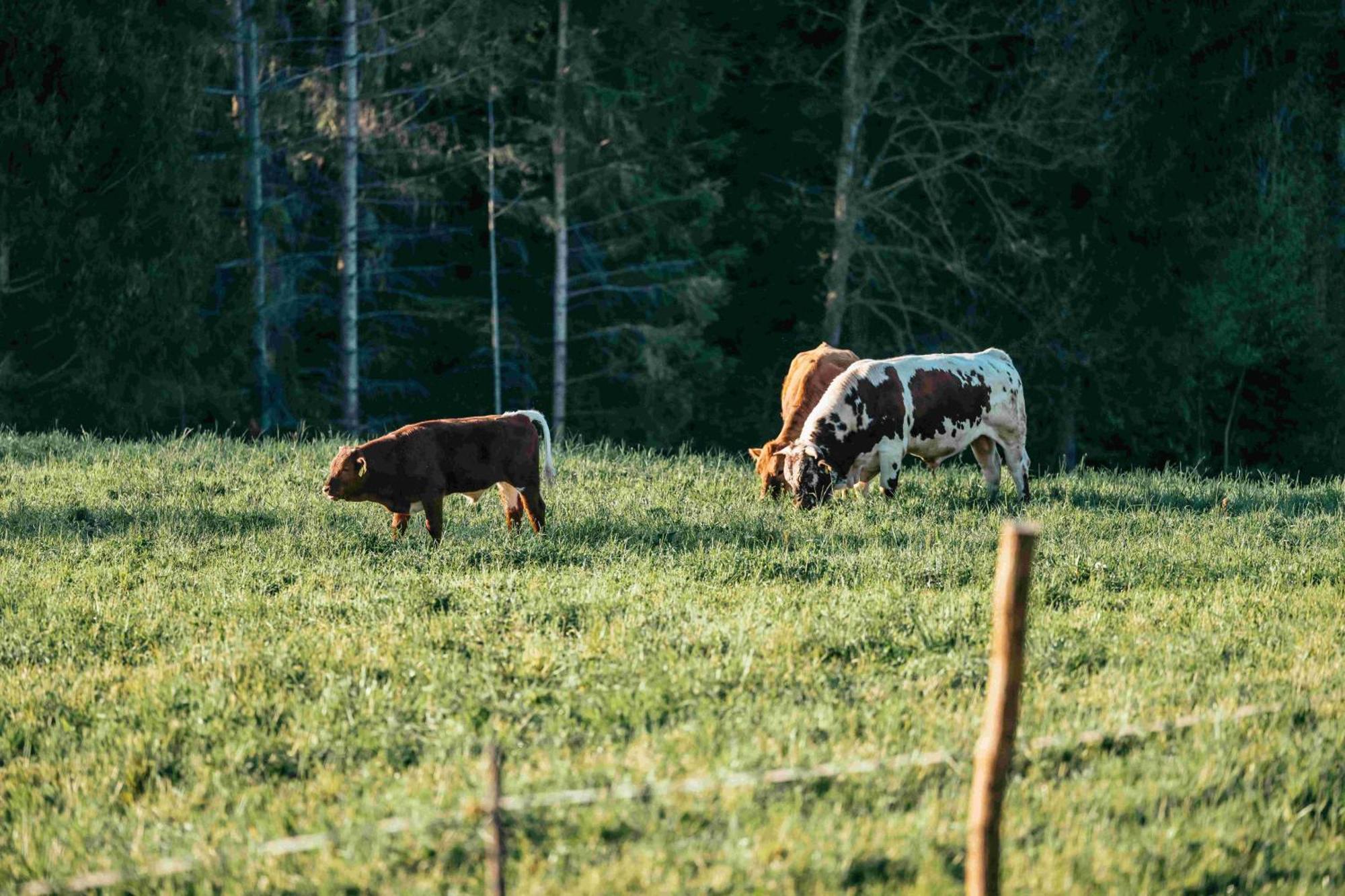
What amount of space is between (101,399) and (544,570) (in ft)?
60.0

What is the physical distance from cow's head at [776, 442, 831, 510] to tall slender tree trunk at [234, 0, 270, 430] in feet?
56.6

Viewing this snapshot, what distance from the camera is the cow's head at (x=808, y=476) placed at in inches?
546

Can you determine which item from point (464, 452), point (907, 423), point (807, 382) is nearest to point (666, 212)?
point (807, 382)

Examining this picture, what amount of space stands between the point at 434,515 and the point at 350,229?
18978mm

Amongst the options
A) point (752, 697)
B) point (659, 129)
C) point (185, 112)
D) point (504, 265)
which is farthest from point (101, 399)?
point (752, 697)

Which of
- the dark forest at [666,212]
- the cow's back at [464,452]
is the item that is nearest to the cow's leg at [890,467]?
the cow's back at [464,452]

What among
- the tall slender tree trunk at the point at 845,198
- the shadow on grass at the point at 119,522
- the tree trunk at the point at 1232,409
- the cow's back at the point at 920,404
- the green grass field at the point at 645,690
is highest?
the tall slender tree trunk at the point at 845,198

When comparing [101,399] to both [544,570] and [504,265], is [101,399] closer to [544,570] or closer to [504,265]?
[504,265]

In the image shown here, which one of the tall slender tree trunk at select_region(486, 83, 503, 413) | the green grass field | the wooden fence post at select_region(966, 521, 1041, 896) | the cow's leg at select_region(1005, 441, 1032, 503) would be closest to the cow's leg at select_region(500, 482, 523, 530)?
the green grass field

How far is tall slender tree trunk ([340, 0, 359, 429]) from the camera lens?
28750 mm

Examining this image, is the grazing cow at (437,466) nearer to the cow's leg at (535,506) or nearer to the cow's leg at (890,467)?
the cow's leg at (535,506)

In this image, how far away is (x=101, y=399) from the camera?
86.1 feet

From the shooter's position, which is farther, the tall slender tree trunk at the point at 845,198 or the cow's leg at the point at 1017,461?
the tall slender tree trunk at the point at 845,198

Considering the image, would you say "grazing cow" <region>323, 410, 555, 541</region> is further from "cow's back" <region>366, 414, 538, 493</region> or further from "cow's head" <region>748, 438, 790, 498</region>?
"cow's head" <region>748, 438, 790, 498</region>
